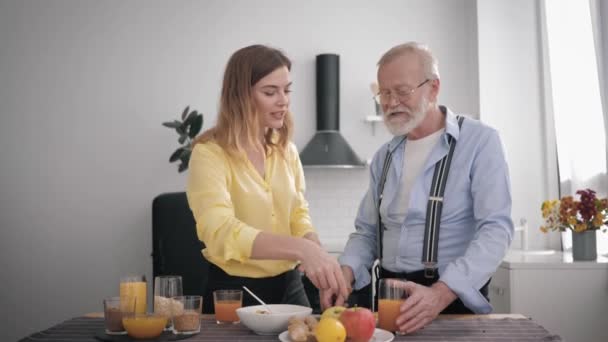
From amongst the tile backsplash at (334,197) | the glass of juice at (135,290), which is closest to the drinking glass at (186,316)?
the glass of juice at (135,290)

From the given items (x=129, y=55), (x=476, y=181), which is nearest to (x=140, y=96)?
(x=129, y=55)

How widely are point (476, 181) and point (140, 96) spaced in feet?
10.8

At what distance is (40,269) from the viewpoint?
4.92m

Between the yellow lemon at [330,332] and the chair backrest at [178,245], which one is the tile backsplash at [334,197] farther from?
the yellow lemon at [330,332]

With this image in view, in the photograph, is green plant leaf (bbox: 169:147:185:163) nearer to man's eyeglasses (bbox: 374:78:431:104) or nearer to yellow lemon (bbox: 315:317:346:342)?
man's eyeglasses (bbox: 374:78:431:104)

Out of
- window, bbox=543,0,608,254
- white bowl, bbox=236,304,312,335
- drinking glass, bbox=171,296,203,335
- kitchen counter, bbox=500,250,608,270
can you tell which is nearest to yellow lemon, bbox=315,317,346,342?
white bowl, bbox=236,304,312,335

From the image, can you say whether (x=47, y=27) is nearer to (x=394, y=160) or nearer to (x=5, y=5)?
(x=5, y=5)

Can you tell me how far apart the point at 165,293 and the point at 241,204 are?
1.72 feet

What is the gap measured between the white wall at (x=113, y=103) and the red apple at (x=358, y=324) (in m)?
3.30

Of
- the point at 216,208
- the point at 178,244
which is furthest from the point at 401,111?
the point at 178,244

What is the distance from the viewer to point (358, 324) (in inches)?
64.0

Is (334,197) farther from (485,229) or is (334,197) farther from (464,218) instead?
(485,229)

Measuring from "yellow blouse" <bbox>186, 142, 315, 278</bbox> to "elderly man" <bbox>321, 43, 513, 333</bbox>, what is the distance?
0.81 feet

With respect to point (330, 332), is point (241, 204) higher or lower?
higher
